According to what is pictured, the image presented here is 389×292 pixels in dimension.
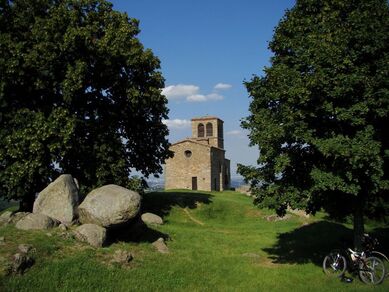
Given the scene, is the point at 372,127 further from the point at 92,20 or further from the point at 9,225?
the point at 92,20

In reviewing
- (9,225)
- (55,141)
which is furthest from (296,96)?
(55,141)

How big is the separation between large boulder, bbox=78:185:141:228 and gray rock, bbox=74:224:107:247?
0.44 m

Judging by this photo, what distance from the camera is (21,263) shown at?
534 inches

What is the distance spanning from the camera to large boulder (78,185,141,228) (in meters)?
18.0

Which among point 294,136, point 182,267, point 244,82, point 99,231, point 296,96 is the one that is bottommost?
point 182,267

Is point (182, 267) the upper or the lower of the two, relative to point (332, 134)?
lower

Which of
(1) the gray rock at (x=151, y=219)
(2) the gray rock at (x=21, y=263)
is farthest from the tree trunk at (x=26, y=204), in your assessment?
(2) the gray rock at (x=21, y=263)

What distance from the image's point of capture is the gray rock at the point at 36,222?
694 inches

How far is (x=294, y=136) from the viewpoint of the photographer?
16.6 m

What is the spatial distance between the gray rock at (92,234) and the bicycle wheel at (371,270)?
32.2 ft

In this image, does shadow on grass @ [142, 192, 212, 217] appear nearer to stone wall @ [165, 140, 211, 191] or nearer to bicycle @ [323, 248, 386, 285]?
bicycle @ [323, 248, 386, 285]

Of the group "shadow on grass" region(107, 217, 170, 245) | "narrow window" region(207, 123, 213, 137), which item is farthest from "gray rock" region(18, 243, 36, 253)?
"narrow window" region(207, 123, 213, 137)

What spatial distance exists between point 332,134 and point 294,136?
1.38 metres

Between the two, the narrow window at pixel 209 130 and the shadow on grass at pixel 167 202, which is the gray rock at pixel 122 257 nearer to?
the shadow on grass at pixel 167 202
